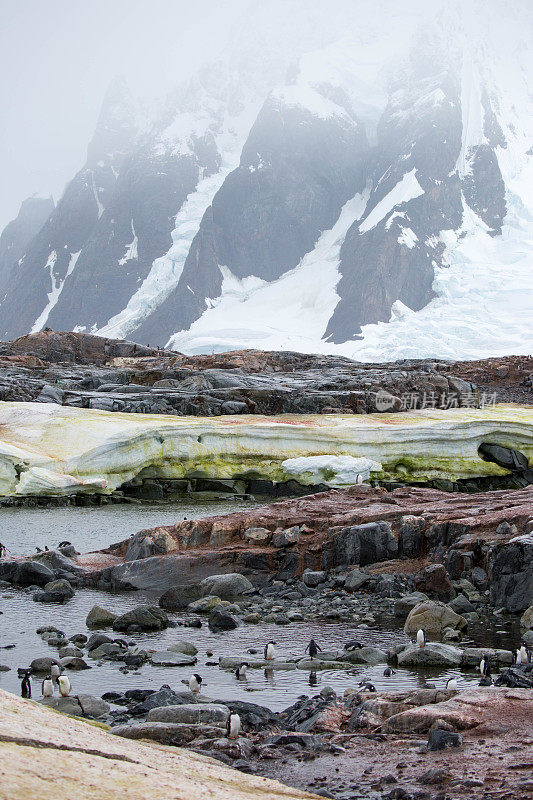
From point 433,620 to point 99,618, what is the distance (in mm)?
4876

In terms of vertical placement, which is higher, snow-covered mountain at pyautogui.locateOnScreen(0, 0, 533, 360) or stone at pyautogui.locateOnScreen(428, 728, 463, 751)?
snow-covered mountain at pyautogui.locateOnScreen(0, 0, 533, 360)

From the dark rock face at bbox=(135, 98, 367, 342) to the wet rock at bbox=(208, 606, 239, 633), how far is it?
145 m

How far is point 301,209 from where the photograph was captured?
171500 mm

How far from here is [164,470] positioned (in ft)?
105

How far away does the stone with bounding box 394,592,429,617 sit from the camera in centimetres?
1346

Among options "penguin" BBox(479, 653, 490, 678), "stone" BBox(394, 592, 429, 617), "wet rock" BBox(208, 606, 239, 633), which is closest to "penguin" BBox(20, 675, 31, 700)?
"wet rock" BBox(208, 606, 239, 633)

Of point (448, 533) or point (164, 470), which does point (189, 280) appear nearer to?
point (164, 470)

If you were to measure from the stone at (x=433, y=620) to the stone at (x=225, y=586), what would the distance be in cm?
349

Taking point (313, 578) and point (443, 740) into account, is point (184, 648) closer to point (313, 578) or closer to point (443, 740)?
point (313, 578)

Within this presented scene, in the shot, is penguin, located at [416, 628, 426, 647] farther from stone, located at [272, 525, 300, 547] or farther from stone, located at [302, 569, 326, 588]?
stone, located at [272, 525, 300, 547]

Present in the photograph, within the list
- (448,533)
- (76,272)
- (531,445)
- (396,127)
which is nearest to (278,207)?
(396,127)

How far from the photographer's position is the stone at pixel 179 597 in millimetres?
14531

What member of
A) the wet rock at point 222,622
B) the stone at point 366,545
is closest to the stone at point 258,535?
the stone at point 366,545

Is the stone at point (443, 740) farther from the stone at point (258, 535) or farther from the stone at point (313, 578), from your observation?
the stone at point (258, 535)
